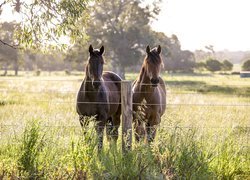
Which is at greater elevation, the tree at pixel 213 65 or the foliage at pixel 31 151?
the tree at pixel 213 65

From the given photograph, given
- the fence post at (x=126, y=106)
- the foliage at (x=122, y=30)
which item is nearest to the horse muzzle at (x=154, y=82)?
the fence post at (x=126, y=106)

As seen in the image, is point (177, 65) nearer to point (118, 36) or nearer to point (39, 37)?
point (118, 36)

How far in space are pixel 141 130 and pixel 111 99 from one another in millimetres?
1355

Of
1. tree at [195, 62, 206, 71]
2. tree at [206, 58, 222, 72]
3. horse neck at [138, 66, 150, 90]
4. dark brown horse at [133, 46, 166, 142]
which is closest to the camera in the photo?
dark brown horse at [133, 46, 166, 142]

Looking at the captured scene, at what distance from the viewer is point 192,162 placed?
5.62 metres

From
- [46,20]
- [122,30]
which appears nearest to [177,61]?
[122,30]

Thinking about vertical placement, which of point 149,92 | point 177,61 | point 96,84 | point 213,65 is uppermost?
point 177,61

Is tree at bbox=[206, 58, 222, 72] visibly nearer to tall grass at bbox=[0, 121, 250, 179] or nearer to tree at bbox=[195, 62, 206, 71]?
tree at bbox=[195, 62, 206, 71]

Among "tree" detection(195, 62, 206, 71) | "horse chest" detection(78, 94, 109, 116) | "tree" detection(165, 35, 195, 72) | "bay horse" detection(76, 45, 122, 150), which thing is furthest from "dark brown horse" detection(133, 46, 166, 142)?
"tree" detection(195, 62, 206, 71)

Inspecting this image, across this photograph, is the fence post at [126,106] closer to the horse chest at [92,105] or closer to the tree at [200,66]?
the horse chest at [92,105]

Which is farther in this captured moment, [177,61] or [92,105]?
[177,61]

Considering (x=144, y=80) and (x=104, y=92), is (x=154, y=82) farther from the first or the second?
(x=104, y=92)

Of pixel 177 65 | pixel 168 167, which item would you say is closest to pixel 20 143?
pixel 168 167

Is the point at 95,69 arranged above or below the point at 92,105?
above
